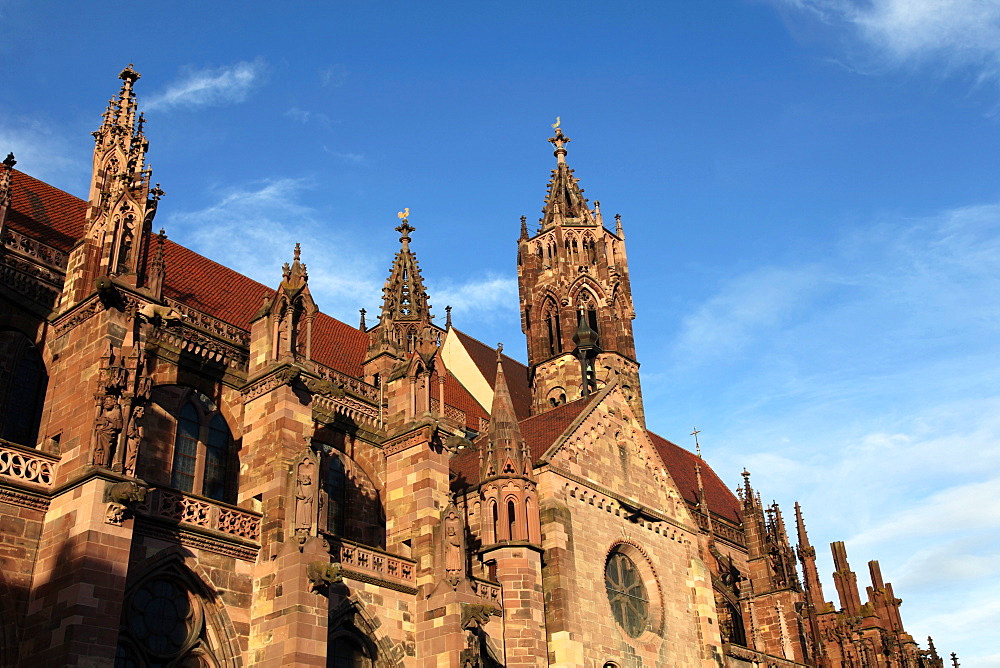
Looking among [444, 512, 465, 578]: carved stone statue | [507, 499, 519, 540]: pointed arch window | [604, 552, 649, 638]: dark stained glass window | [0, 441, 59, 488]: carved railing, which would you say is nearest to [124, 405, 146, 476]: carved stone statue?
[0, 441, 59, 488]: carved railing

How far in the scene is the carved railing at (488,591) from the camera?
18469 millimetres

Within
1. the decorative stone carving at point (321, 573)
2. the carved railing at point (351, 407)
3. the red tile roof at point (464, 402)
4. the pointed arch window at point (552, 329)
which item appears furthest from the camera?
the pointed arch window at point (552, 329)

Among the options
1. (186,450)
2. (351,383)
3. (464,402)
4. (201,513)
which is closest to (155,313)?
(201,513)

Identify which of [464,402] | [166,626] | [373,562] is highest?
[464,402]

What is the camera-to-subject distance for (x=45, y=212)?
20797 mm

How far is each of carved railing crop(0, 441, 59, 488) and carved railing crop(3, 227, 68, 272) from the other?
17.4 ft

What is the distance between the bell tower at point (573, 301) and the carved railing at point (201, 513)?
18603 mm

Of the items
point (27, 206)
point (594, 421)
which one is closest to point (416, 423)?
point (594, 421)

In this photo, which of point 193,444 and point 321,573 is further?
point 193,444

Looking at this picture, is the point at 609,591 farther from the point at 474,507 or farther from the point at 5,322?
the point at 5,322

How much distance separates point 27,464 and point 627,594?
46.9 feet

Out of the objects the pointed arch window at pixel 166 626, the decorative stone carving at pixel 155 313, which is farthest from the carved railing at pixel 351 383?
the pointed arch window at pixel 166 626

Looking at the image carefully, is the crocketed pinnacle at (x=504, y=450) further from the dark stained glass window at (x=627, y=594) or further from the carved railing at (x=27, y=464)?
the carved railing at (x=27, y=464)

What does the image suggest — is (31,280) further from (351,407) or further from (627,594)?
(627,594)
